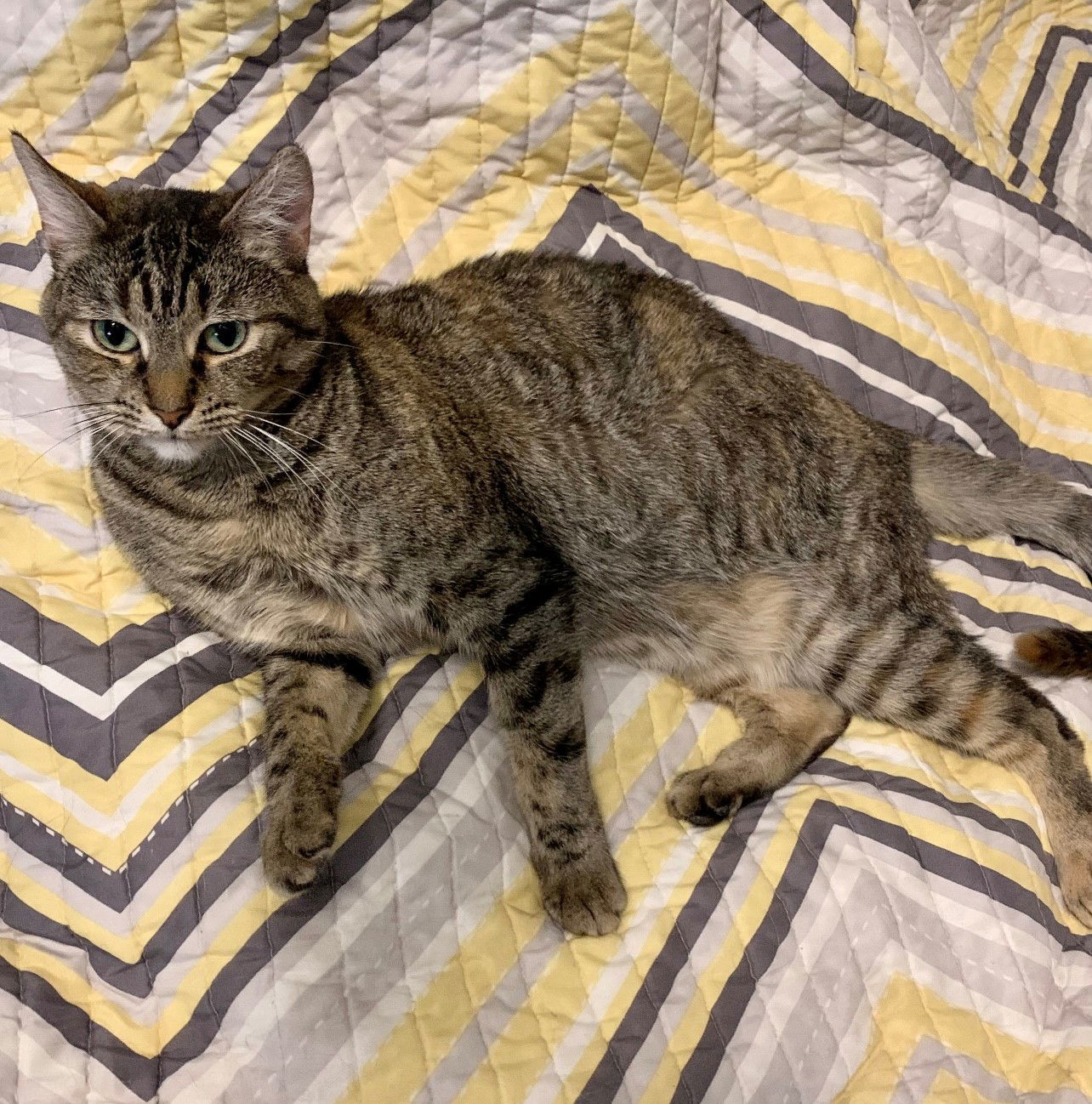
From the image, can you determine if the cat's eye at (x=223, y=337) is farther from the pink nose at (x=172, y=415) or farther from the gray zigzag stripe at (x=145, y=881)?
the gray zigzag stripe at (x=145, y=881)

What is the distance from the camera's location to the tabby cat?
141 cm

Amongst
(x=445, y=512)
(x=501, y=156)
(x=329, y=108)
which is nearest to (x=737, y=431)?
(x=445, y=512)

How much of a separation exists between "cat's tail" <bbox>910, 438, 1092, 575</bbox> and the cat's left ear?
125cm

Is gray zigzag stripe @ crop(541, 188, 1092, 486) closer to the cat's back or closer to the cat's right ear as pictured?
the cat's back

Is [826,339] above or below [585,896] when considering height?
above

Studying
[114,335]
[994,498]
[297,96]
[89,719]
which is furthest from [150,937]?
[994,498]

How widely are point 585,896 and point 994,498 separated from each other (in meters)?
1.17

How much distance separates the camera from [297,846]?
1404 mm

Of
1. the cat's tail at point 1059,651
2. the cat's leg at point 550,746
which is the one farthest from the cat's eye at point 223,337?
the cat's tail at point 1059,651

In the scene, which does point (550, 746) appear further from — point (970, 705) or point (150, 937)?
point (970, 705)

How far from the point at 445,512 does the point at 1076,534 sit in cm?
133

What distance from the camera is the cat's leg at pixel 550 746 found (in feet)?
5.04

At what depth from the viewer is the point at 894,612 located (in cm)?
178

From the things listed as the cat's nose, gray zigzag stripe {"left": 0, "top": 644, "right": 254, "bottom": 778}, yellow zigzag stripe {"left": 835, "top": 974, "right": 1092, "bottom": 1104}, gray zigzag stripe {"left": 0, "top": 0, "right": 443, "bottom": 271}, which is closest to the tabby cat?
the cat's nose
